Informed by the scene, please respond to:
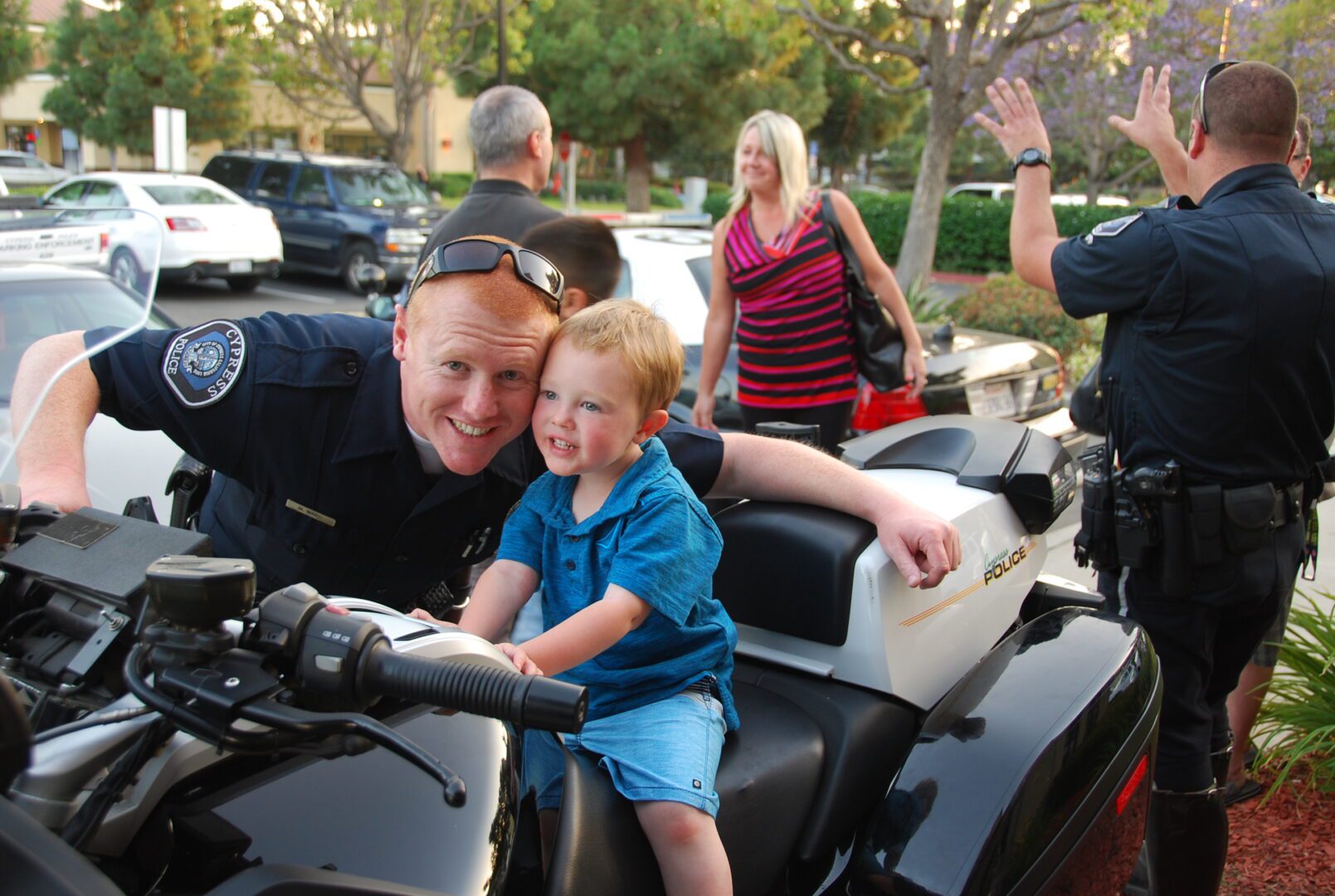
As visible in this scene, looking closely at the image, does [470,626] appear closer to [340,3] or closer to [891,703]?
[891,703]

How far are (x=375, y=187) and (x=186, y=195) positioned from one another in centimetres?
263

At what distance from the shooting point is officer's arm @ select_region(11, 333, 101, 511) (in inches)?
68.1

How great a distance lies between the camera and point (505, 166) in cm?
441

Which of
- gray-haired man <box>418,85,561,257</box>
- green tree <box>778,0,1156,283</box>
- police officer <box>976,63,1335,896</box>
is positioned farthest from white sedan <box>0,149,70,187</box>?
police officer <box>976,63,1335,896</box>

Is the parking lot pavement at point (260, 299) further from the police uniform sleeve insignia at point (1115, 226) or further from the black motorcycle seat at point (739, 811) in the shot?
the black motorcycle seat at point (739, 811)

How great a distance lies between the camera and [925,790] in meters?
1.83

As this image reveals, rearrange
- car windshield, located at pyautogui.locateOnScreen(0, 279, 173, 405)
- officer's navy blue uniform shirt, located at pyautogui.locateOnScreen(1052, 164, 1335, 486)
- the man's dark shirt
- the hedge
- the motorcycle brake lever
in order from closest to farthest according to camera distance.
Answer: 1. the motorcycle brake lever
2. officer's navy blue uniform shirt, located at pyautogui.locateOnScreen(1052, 164, 1335, 486)
3. car windshield, located at pyautogui.locateOnScreen(0, 279, 173, 405)
4. the man's dark shirt
5. the hedge

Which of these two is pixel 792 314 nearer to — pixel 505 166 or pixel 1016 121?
pixel 505 166

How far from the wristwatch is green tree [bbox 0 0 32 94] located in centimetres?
3305

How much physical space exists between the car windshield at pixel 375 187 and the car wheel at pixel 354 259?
0.66 meters

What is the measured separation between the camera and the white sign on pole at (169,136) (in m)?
13.0

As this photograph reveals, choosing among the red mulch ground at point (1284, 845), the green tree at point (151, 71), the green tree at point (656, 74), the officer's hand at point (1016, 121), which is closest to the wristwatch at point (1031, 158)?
the officer's hand at point (1016, 121)

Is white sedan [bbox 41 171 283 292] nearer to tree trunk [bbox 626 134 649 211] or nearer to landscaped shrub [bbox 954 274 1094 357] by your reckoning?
landscaped shrub [bbox 954 274 1094 357]

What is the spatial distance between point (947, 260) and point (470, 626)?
20.8m
